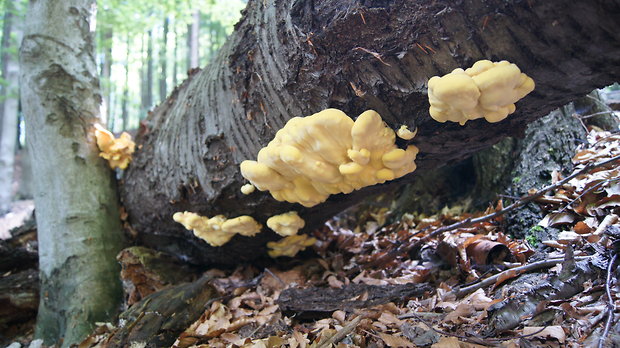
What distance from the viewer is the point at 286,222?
2322 mm

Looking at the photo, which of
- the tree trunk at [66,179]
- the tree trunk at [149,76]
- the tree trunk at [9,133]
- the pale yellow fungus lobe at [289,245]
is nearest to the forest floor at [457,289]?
the pale yellow fungus lobe at [289,245]

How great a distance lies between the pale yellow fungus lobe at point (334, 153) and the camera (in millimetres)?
1550

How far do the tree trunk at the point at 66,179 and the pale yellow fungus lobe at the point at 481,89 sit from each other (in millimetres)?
2932

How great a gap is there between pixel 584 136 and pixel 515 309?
2.43m

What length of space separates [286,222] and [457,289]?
1.08 m

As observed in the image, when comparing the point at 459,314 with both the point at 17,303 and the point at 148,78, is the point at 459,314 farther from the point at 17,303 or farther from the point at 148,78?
the point at 148,78

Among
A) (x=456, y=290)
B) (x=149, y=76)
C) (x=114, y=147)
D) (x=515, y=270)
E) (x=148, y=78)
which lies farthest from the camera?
(x=149, y=76)

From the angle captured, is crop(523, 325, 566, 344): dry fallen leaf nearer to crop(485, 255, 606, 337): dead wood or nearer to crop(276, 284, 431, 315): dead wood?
crop(485, 255, 606, 337): dead wood

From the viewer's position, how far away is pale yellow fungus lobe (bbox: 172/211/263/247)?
245 cm

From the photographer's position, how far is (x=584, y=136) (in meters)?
3.25

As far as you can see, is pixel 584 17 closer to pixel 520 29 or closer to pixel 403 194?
pixel 520 29

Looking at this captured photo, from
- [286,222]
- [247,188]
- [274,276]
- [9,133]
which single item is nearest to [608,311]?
[286,222]

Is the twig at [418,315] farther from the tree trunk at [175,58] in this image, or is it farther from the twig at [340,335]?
the tree trunk at [175,58]

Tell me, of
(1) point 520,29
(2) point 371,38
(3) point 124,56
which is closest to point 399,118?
(2) point 371,38
